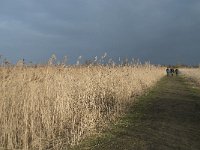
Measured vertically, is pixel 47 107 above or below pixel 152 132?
above

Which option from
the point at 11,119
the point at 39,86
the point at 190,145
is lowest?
the point at 190,145

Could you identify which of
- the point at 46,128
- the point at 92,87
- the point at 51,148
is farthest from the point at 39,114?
the point at 92,87

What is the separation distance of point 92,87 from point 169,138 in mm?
3323

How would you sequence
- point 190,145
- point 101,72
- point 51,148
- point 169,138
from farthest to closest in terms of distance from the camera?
point 101,72 → point 169,138 → point 190,145 → point 51,148

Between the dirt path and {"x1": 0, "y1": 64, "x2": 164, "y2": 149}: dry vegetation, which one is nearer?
{"x1": 0, "y1": 64, "x2": 164, "y2": 149}: dry vegetation

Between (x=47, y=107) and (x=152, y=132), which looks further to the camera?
(x=152, y=132)

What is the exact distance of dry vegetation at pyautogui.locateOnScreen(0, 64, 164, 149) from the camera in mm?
9102

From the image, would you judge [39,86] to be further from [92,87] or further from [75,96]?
[92,87]

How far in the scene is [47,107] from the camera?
10.3 m

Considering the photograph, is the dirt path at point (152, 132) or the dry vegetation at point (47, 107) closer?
the dry vegetation at point (47, 107)

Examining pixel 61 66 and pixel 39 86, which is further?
pixel 61 66

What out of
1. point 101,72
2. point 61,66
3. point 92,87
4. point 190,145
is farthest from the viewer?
point 101,72

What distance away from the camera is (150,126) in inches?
472

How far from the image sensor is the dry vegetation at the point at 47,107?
9.10m
